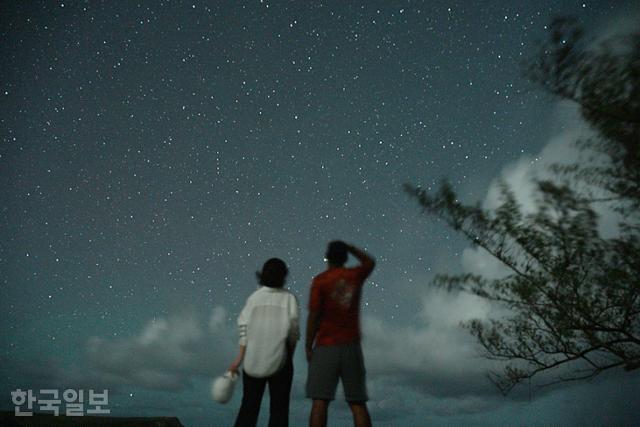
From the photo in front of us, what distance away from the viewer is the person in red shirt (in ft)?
11.2

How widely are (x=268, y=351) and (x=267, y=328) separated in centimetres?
17

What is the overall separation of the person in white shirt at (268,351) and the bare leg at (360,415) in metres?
0.60

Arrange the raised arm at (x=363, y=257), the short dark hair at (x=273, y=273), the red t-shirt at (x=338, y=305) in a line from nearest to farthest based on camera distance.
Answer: the red t-shirt at (x=338, y=305)
the raised arm at (x=363, y=257)
the short dark hair at (x=273, y=273)

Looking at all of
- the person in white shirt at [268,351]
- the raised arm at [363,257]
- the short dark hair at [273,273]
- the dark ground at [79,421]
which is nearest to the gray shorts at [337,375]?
the person in white shirt at [268,351]

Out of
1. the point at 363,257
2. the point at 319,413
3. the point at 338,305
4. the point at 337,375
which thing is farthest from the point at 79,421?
the point at 363,257

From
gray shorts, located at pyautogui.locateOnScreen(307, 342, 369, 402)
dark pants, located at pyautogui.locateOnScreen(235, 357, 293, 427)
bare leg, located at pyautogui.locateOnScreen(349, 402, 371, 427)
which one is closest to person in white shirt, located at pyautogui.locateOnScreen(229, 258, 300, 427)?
dark pants, located at pyautogui.locateOnScreen(235, 357, 293, 427)

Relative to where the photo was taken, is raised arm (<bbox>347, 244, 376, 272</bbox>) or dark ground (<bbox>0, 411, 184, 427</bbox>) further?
dark ground (<bbox>0, 411, 184, 427</bbox>)

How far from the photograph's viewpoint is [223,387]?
3598 millimetres

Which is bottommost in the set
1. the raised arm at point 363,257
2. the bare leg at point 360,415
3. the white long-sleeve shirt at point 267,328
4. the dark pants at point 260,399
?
the bare leg at point 360,415

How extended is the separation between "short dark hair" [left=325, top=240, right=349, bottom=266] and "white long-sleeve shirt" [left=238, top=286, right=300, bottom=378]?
468 mm

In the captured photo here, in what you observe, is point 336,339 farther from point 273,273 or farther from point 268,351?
point 273,273

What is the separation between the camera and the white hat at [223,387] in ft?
11.7

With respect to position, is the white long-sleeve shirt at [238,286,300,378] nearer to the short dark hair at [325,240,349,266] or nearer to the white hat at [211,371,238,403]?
the white hat at [211,371,238,403]

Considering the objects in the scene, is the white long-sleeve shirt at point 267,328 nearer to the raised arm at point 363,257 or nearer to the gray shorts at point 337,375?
the gray shorts at point 337,375
